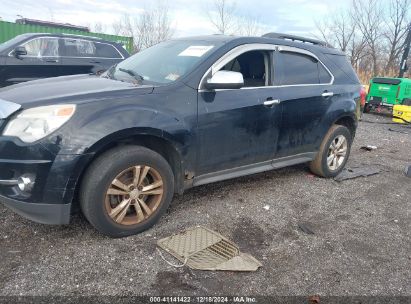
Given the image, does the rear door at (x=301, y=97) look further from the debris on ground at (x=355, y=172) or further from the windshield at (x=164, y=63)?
the windshield at (x=164, y=63)

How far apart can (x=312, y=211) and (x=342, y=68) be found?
2.14 m

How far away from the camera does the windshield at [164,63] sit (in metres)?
3.59

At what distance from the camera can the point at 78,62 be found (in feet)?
27.5

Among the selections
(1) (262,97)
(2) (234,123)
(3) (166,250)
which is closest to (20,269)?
(3) (166,250)

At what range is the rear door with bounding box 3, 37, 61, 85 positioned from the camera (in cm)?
772

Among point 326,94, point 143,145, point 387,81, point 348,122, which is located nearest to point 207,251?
point 143,145

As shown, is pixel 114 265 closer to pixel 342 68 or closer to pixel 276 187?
pixel 276 187

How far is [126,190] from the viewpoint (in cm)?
312

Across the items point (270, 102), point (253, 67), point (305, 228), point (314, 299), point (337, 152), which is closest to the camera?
point (314, 299)

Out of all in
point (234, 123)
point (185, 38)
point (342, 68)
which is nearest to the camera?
point (234, 123)

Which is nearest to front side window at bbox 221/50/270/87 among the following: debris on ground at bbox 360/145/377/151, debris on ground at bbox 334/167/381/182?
debris on ground at bbox 334/167/381/182

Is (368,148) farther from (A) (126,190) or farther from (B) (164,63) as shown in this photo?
(A) (126,190)

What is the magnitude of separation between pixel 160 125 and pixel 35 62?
602cm

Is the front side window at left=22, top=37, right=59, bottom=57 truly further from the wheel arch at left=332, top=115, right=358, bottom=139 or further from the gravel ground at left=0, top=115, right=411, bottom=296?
the wheel arch at left=332, top=115, right=358, bottom=139
